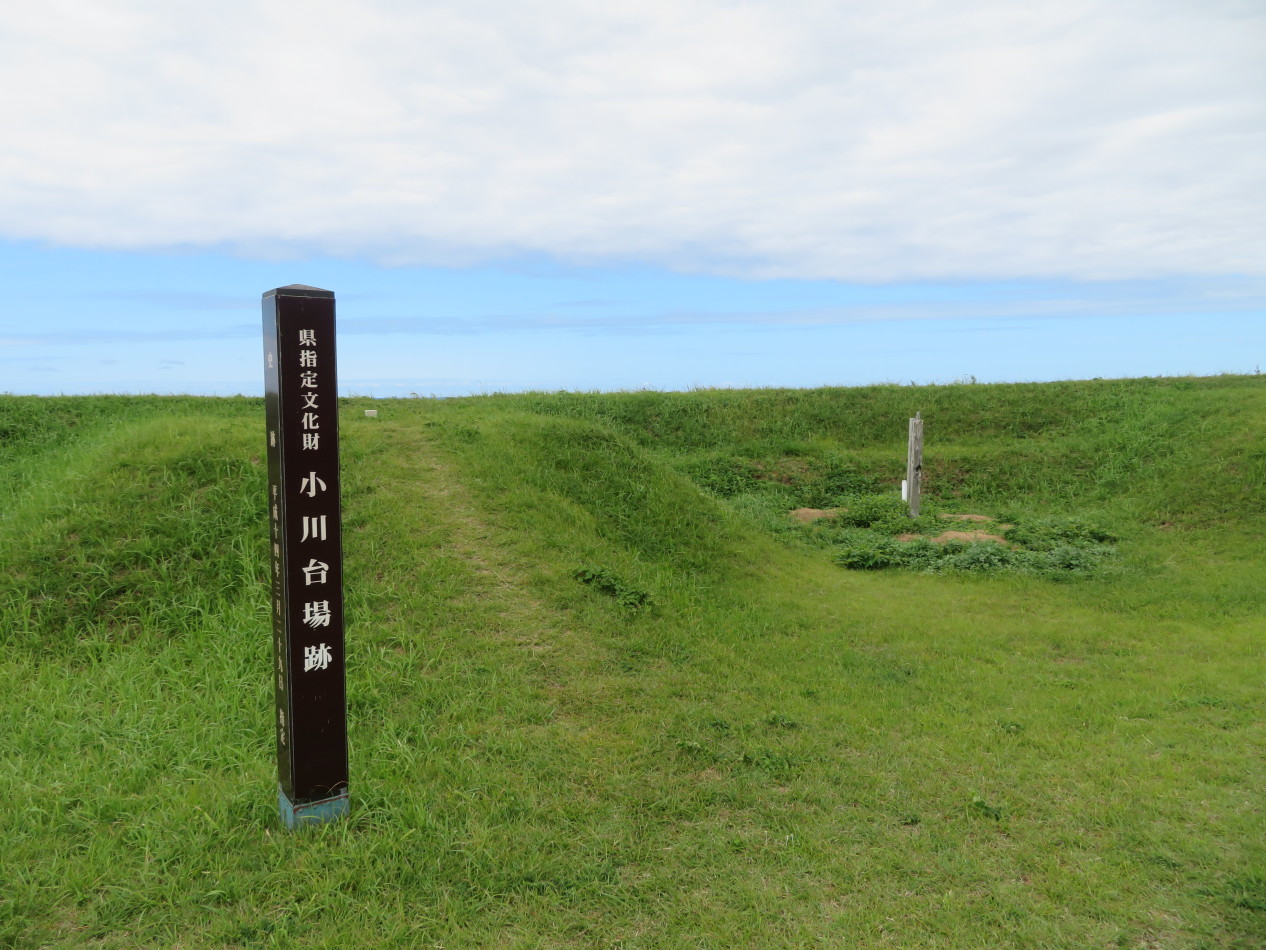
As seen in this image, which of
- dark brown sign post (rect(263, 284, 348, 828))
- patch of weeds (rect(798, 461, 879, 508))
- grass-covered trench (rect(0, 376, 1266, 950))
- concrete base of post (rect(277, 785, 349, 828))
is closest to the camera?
grass-covered trench (rect(0, 376, 1266, 950))

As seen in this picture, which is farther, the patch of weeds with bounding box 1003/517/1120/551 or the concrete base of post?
the patch of weeds with bounding box 1003/517/1120/551

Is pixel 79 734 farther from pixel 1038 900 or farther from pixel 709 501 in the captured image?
pixel 709 501

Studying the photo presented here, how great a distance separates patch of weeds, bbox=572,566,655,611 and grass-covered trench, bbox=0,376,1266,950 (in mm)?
38

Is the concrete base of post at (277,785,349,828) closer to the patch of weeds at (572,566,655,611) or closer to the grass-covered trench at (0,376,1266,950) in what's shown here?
the grass-covered trench at (0,376,1266,950)

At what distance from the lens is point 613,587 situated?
8.64m

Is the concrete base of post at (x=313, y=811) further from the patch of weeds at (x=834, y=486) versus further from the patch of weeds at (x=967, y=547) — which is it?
the patch of weeds at (x=834, y=486)

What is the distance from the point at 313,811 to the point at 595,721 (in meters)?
2.21

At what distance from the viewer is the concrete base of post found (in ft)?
15.8

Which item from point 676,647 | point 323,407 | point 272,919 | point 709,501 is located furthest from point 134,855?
point 709,501

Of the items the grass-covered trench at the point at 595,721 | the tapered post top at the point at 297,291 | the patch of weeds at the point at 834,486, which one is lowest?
the grass-covered trench at the point at 595,721

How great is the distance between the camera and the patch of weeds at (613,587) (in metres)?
8.45

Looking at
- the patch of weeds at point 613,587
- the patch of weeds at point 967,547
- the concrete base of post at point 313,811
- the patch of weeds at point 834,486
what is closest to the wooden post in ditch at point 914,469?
the patch of weeds at point 967,547

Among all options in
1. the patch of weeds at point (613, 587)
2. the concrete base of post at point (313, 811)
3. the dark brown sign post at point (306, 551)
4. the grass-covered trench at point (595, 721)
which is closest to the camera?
the grass-covered trench at point (595, 721)

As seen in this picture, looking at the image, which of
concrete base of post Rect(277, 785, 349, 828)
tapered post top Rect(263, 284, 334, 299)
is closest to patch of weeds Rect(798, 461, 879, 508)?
concrete base of post Rect(277, 785, 349, 828)
